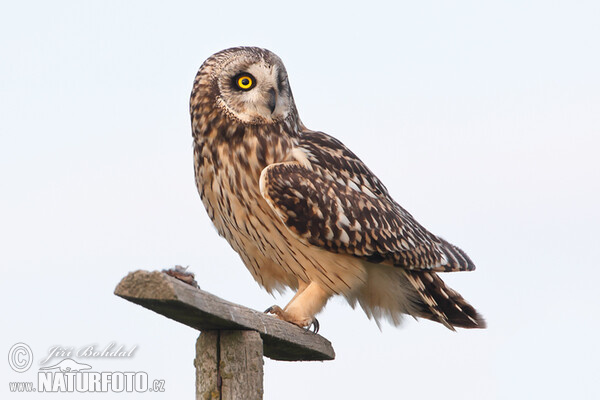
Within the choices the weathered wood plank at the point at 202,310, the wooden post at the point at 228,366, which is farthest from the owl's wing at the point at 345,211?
the wooden post at the point at 228,366

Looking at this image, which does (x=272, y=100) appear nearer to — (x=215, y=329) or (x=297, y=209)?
(x=297, y=209)

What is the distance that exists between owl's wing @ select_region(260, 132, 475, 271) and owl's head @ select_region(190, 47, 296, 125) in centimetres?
32

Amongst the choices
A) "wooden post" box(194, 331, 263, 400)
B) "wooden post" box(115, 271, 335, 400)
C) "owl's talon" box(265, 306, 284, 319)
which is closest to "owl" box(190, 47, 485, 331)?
"owl's talon" box(265, 306, 284, 319)

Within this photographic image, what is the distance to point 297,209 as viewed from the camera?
448cm

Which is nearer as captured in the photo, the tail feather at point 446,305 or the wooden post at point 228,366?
the wooden post at point 228,366

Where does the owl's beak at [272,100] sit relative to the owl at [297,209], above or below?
above

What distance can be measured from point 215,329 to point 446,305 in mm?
2128

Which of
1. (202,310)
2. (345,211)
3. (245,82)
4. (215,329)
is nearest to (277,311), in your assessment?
(345,211)

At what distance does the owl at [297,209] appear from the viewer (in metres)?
4.57

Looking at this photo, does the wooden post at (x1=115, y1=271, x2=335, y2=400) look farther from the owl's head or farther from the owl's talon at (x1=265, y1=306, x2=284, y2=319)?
the owl's head

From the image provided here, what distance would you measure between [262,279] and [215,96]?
3.49 ft

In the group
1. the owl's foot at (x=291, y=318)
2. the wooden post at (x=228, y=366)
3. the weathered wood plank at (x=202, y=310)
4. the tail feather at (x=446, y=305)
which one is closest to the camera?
the weathered wood plank at (x=202, y=310)

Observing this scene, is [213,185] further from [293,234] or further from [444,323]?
[444,323]

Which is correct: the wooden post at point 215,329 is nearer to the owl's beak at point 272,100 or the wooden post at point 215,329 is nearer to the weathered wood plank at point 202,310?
the weathered wood plank at point 202,310
